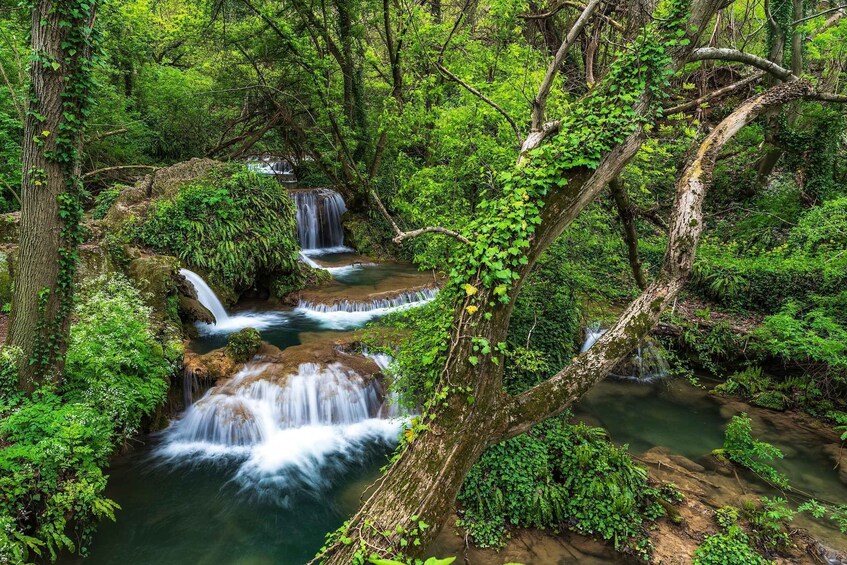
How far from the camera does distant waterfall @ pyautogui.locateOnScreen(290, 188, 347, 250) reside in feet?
53.5

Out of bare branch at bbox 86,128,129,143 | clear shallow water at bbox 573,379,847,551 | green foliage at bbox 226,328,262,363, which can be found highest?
bare branch at bbox 86,128,129,143

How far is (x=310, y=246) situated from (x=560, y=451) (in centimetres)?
1270

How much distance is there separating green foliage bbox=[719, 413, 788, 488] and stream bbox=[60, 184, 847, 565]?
420 millimetres

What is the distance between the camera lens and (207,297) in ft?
33.7

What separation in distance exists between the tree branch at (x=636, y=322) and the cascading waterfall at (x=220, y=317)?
26.5ft

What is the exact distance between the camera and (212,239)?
1103cm

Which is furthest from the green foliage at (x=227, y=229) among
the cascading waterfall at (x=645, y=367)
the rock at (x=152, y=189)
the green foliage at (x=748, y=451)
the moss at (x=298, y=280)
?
the green foliage at (x=748, y=451)

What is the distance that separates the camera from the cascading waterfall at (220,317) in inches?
393

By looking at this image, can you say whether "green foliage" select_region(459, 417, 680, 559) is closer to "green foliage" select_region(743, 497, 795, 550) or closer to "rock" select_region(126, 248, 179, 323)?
"green foliage" select_region(743, 497, 795, 550)

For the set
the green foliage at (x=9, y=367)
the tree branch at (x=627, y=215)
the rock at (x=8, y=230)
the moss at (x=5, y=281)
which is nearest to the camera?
the green foliage at (x=9, y=367)

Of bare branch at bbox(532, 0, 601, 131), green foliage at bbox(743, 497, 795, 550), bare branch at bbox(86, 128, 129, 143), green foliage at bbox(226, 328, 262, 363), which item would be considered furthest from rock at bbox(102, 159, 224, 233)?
green foliage at bbox(743, 497, 795, 550)

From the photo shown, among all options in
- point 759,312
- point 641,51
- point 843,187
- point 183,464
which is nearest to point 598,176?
point 641,51

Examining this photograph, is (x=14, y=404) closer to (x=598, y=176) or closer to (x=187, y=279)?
(x=187, y=279)

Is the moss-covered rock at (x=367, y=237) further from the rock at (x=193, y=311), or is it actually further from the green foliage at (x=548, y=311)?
the green foliage at (x=548, y=311)
